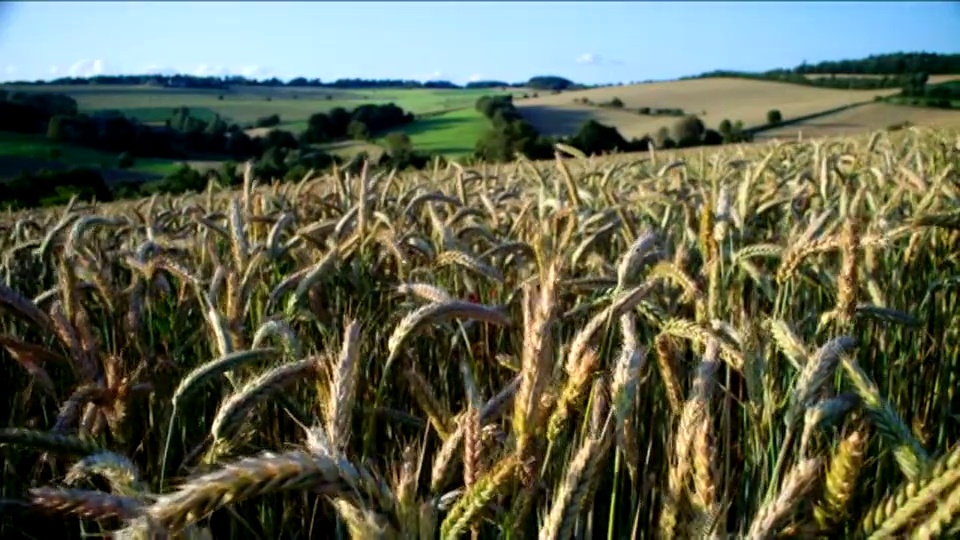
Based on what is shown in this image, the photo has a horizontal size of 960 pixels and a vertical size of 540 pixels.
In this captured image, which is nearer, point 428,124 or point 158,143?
point 158,143

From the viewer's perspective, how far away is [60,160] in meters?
19.7

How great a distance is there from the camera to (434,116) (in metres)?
51.1

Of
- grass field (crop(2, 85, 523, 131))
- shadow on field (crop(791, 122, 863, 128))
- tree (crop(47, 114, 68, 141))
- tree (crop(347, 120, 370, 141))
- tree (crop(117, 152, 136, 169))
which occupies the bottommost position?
tree (crop(117, 152, 136, 169))

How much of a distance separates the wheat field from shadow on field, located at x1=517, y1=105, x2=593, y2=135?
3895 cm

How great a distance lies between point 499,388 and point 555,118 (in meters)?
44.6

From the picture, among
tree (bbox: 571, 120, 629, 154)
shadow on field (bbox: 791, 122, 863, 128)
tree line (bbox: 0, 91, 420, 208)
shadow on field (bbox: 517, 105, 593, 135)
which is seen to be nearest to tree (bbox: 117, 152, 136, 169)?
tree line (bbox: 0, 91, 420, 208)

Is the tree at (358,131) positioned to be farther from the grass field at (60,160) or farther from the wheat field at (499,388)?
the wheat field at (499,388)

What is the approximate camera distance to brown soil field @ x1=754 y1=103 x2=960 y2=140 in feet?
106

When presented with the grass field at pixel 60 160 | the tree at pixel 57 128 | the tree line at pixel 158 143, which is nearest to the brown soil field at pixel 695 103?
the tree line at pixel 158 143

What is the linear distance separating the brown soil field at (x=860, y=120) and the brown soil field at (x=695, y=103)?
2.64 meters

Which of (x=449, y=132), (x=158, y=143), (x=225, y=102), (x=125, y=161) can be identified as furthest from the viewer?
(x=225, y=102)

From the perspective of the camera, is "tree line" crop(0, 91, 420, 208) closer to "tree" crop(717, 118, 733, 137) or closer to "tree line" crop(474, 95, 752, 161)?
"tree line" crop(474, 95, 752, 161)

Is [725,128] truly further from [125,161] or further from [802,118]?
[125,161]

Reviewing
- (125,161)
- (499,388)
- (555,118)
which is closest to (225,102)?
(555,118)
